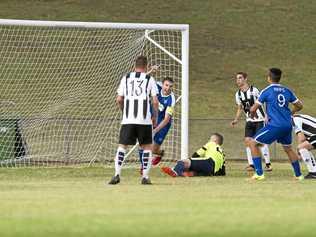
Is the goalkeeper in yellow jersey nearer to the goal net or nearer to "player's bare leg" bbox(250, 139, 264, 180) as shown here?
the goal net

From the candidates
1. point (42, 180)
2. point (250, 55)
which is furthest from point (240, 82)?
point (250, 55)

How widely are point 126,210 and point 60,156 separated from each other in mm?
13734

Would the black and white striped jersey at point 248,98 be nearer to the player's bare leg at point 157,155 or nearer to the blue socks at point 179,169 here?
the player's bare leg at point 157,155

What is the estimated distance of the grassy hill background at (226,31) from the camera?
46875 mm

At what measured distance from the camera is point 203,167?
64.4 feet

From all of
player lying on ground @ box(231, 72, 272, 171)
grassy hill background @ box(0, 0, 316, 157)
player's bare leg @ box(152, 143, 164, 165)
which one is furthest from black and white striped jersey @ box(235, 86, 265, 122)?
grassy hill background @ box(0, 0, 316, 157)

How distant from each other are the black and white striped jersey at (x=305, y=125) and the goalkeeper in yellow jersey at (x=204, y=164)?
1.76 metres

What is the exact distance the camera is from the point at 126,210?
11.3 metres

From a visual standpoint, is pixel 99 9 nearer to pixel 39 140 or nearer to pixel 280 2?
pixel 280 2

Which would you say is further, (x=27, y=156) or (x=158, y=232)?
(x=27, y=156)

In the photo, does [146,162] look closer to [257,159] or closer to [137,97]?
[137,97]

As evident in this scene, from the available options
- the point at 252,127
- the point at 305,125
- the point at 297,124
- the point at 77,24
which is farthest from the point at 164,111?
the point at 305,125

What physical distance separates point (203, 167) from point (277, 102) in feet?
8.26

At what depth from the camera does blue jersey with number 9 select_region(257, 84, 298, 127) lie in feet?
58.4
